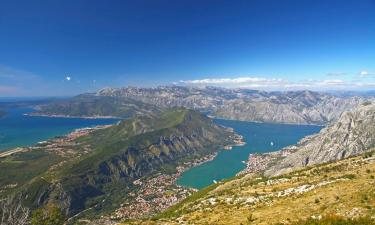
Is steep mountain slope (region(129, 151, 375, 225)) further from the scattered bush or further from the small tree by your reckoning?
the small tree

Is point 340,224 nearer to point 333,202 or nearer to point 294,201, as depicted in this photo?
point 333,202

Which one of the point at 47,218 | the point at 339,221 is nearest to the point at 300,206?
the point at 339,221

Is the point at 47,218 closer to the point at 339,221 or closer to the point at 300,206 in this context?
the point at 300,206

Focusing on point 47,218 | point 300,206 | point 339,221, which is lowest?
point 47,218

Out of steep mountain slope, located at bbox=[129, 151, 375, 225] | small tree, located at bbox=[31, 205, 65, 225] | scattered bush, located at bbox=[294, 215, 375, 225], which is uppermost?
scattered bush, located at bbox=[294, 215, 375, 225]

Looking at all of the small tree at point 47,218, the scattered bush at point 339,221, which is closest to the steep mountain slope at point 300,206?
the scattered bush at point 339,221

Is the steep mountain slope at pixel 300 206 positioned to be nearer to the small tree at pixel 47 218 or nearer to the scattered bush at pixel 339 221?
the scattered bush at pixel 339 221

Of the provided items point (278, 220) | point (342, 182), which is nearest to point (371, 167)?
point (342, 182)

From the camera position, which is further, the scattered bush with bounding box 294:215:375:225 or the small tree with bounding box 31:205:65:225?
the small tree with bounding box 31:205:65:225

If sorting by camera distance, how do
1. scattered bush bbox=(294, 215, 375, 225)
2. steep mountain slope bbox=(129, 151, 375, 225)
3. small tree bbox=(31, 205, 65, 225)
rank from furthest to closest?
small tree bbox=(31, 205, 65, 225) < steep mountain slope bbox=(129, 151, 375, 225) < scattered bush bbox=(294, 215, 375, 225)

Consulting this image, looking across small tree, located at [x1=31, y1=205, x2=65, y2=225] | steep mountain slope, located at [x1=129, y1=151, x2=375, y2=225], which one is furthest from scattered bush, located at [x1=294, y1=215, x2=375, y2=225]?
small tree, located at [x1=31, y1=205, x2=65, y2=225]

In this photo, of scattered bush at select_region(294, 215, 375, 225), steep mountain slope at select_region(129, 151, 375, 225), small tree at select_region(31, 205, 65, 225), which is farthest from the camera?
small tree at select_region(31, 205, 65, 225)
